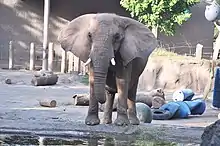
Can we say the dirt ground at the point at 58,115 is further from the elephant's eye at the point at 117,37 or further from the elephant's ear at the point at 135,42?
the elephant's eye at the point at 117,37

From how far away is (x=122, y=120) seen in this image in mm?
7711

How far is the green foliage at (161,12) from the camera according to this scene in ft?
63.8

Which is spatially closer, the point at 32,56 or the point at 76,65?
the point at 76,65

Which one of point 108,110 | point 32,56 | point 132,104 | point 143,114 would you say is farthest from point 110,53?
point 32,56

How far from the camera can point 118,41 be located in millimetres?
7527

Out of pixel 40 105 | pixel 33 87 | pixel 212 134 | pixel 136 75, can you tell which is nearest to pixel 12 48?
pixel 33 87

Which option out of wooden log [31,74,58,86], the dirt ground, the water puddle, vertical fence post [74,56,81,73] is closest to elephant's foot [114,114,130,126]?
the dirt ground

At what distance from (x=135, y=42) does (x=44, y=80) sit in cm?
980

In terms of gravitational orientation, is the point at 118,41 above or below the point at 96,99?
above

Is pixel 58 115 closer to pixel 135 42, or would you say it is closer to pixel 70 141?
pixel 135 42

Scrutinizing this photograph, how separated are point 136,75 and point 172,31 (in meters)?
12.5

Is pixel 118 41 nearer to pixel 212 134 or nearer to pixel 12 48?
pixel 212 134

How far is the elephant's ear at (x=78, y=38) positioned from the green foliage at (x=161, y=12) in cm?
1156

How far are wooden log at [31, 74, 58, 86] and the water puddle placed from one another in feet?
34.2
